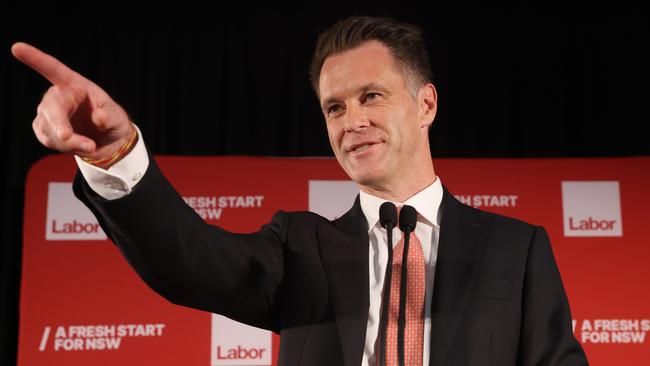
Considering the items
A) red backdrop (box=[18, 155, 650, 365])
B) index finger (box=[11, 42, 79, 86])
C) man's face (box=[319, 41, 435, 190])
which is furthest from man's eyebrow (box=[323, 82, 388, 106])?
red backdrop (box=[18, 155, 650, 365])

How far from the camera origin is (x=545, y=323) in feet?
4.32

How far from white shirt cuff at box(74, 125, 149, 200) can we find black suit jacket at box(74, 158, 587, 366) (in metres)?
0.05

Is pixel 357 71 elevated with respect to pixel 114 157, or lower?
elevated

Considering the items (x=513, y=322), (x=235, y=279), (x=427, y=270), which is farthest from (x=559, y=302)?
(x=235, y=279)

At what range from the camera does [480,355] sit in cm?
126

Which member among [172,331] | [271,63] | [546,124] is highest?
[271,63]

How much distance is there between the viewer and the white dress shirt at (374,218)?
1047 millimetres

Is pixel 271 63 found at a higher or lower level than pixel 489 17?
lower

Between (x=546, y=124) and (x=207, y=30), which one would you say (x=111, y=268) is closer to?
(x=207, y=30)

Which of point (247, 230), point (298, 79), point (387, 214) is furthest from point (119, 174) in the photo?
point (298, 79)

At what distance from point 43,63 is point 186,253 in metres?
0.37

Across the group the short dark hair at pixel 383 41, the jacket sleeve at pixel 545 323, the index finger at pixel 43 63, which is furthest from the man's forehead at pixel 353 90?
the index finger at pixel 43 63

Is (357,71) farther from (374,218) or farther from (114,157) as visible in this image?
(114,157)

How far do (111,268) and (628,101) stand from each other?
261 centimetres
